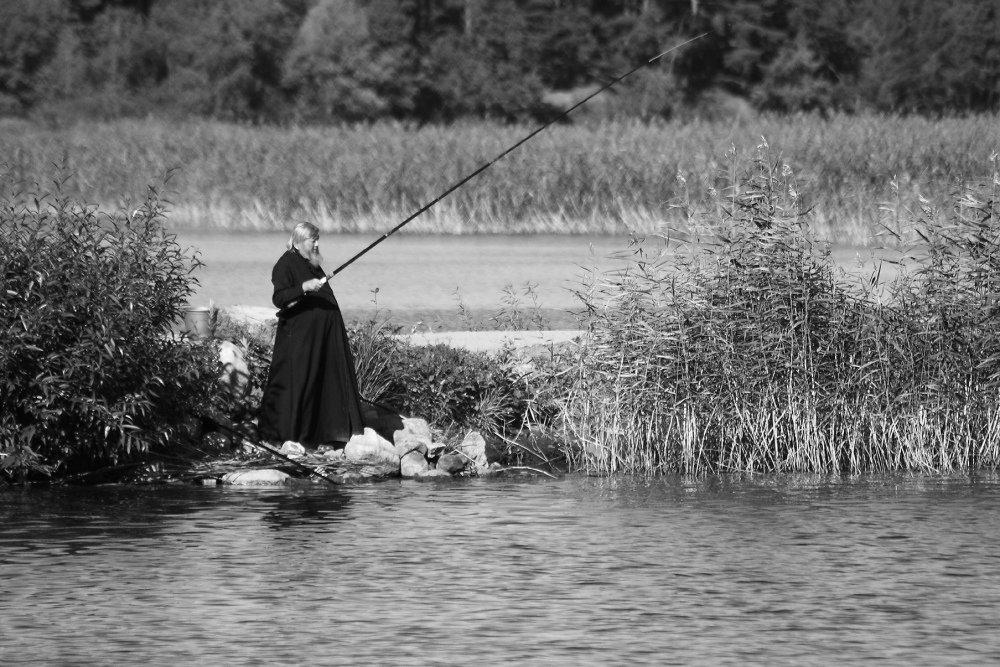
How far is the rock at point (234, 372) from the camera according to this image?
14.1m

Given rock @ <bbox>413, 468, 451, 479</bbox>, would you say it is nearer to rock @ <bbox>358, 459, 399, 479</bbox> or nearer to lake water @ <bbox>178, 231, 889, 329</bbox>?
rock @ <bbox>358, 459, 399, 479</bbox>

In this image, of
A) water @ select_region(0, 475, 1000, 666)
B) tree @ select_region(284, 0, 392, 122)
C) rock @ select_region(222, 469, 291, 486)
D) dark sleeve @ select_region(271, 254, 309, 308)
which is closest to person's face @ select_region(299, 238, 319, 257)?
dark sleeve @ select_region(271, 254, 309, 308)

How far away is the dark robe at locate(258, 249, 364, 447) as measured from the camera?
1308 centimetres

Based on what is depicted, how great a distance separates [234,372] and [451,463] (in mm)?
1986

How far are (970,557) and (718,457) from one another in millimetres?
3717

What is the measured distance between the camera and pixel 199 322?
49.3 feet

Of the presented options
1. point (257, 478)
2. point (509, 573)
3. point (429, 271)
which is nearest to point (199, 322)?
point (257, 478)

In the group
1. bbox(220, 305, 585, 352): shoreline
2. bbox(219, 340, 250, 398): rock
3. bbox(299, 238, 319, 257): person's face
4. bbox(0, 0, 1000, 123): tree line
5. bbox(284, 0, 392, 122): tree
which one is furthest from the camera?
bbox(284, 0, 392, 122): tree

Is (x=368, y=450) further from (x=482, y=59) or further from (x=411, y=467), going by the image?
(x=482, y=59)

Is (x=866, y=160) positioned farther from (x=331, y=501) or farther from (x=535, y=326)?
(x=331, y=501)

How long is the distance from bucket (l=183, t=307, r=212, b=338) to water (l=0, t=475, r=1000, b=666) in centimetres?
231

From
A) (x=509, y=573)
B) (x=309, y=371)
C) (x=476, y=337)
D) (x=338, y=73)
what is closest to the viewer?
(x=509, y=573)

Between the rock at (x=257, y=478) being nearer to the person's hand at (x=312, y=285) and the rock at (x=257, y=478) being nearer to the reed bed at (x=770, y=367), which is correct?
the person's hand at (x=312, y=285)

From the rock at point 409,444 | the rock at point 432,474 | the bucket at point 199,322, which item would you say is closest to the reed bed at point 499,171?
the bucket at point 199,322
